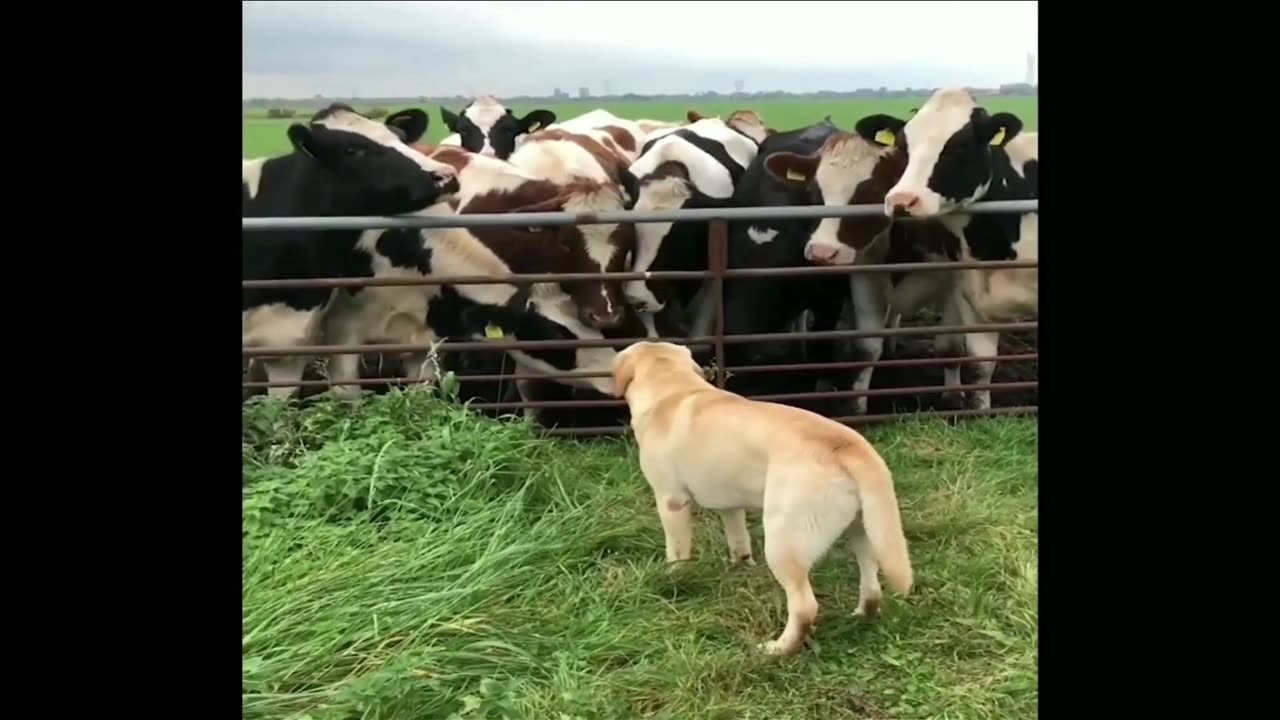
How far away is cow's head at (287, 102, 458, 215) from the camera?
2383 millimetres

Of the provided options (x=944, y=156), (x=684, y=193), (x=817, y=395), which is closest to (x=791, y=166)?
(x=684, y=193)

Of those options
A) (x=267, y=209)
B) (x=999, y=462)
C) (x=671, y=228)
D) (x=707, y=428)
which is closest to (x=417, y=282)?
(x=267, y=209)

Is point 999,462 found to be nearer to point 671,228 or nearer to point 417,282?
point 671,228

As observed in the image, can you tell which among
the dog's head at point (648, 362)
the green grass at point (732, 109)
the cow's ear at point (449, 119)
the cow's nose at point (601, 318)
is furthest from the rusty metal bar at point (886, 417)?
the cow's ear at point (449, 119)

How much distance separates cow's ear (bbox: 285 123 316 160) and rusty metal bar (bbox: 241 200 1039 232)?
152 millimetres

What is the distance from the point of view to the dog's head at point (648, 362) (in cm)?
206

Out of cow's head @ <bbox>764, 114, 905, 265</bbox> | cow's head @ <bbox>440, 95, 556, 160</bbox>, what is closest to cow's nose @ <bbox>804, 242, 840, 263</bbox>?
cow's head @ <bbox>764, 114, 905, 265</bbox>

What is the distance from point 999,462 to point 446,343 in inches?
48.1

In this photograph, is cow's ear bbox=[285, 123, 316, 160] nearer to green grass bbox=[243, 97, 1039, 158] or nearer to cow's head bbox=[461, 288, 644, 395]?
green grass bbox=[243, 97, 1039, 158]

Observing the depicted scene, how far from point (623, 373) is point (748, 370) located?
313 mm

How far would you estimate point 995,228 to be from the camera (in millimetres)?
2443

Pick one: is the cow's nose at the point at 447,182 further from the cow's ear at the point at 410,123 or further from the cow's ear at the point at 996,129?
the cow's ear at the point at 996,129

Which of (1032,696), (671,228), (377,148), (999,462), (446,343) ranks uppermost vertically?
(377,148)

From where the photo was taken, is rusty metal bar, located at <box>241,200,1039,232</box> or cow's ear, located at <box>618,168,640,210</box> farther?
cow's ear, located at <box>618,168,640,210</box>
